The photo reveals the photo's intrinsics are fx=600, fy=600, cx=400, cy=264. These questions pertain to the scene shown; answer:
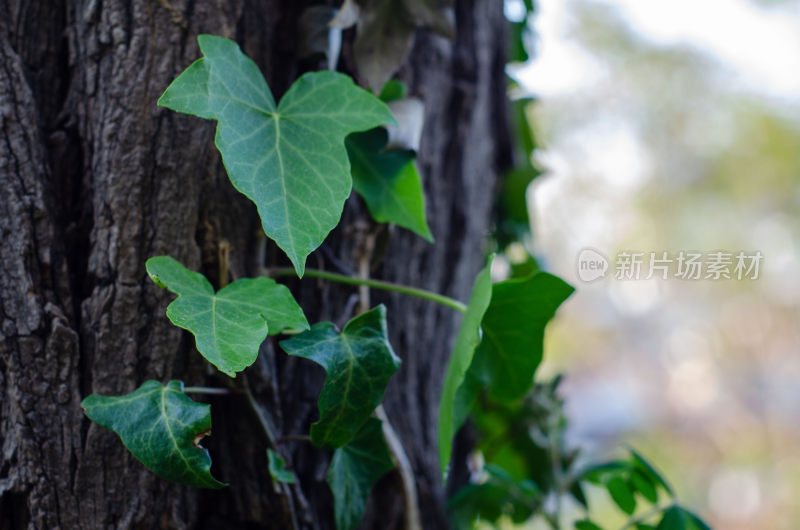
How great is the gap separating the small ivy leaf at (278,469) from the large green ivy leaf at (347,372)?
0.06 meters

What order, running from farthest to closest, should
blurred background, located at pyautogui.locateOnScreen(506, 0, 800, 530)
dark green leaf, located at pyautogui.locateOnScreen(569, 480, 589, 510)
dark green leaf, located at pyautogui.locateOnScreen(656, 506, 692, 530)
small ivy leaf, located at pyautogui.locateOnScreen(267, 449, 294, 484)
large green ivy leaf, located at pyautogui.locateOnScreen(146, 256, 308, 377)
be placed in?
1. blurred background, located at pyautogui.locateOnScreen(506, 0, 800, 530)
2. dark green leaf, located at pyautogui.locateOnScreen(569, 480, 589, 510)
3. dark green leaf, located at pyautogui.locateOnScreen(656, 506, 692, 530)
4. small ivy leaf, located at pyautogui.locateOnScreen(267, 449, 294, 484)
5. large green ivy leaf, located at pyautogui.locateOnScreen(146, 256, 308, 377)

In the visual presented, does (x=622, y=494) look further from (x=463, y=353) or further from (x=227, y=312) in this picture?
(x=227, y=312)

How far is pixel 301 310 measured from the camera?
1.16 ft

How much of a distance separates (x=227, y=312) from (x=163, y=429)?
0.26 ft

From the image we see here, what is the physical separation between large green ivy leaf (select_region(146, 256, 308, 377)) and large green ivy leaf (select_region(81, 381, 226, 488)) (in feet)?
0.15

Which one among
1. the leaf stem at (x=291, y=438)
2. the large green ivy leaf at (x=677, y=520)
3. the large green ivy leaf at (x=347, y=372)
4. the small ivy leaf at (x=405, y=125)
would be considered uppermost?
the small ivy leaf at (x=405, y=125)

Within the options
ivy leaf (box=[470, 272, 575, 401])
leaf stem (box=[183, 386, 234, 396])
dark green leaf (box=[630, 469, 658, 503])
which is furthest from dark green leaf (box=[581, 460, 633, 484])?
leaf stem (box=[183, 386, 234, 396])

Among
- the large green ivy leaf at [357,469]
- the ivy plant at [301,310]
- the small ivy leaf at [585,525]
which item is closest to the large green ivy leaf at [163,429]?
the ivy plant at [301,310]

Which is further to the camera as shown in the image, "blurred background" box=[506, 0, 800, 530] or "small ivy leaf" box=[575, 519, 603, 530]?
"blurred background" box=[506, 0, 800, 530]

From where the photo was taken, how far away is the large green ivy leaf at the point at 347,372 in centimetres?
39

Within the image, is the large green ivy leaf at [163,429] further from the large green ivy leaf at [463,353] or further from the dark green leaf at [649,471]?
the dark green leaf at [649,471]

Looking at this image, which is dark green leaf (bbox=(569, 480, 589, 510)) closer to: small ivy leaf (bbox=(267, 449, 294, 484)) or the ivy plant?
the ivy plant

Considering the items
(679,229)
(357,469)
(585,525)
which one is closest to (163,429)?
(357,469)

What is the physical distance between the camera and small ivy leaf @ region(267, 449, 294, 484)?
0.43m
